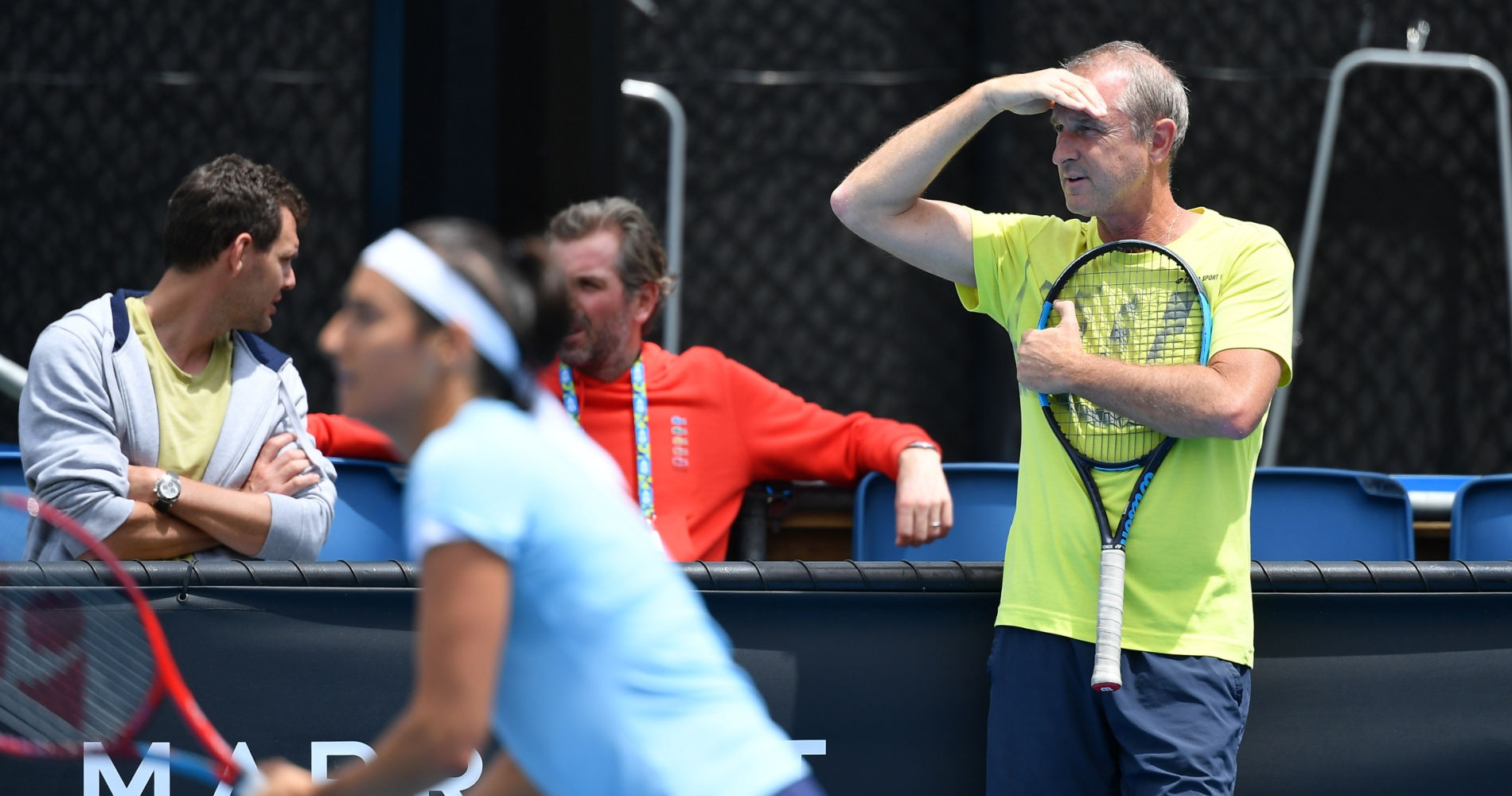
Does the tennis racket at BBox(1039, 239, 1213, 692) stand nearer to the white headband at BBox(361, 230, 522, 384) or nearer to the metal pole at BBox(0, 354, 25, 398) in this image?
the white headband at BBox(361, 230, 522, 384)

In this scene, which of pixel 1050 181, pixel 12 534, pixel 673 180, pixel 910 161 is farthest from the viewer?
pixel 1050 181

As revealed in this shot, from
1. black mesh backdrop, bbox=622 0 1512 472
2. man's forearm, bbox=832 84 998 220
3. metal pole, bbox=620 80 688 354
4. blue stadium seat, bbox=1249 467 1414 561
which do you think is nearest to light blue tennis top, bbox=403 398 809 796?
man's forearm, bbox=832 84 998 220

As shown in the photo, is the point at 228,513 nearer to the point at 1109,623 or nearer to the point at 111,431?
the point at 111,431

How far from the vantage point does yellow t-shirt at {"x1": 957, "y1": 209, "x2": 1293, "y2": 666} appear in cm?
251

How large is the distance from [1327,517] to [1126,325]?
3.23ft

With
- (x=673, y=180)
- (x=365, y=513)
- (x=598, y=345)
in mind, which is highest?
(x=673, y=180)

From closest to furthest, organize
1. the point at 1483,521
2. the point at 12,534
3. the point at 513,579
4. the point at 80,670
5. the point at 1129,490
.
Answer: the point at 513,579 → the point at 80,670 → the point at 1129,490 → the point at 12,534 → the point at 1483,521

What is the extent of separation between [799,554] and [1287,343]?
1419 mm

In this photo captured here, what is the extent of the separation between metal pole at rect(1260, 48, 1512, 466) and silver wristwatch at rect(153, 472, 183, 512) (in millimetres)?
3247

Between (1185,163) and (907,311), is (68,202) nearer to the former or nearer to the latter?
(907,311)

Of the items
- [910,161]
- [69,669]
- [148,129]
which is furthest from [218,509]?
[148,129]

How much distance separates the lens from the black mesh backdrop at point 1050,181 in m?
5.16

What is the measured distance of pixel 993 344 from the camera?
5152 mm

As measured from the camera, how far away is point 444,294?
154 centimetres
